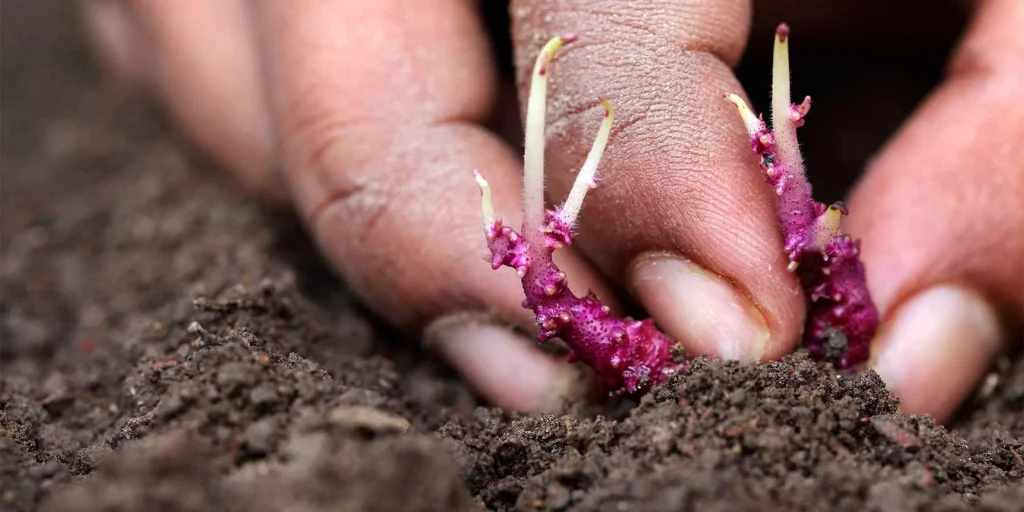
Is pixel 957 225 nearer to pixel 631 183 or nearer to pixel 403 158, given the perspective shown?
pixel 631 183

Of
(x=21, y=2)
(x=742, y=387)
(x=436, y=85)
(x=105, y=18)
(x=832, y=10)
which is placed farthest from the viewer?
(x=21, y=2)

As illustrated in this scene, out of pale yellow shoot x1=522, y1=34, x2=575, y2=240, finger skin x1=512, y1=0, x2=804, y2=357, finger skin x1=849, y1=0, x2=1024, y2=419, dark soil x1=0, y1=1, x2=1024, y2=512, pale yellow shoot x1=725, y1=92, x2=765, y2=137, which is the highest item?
finger skin x1=849, y1=0, x2=1024, y2=419

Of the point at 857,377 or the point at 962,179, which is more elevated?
the point at 962,179

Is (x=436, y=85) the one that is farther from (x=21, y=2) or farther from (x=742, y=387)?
(x=21, y=2)

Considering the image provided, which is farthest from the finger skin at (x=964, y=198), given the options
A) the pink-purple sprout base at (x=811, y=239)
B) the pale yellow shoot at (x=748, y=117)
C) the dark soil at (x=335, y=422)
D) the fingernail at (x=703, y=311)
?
the pale yellow shoot at (x=748, y=117)

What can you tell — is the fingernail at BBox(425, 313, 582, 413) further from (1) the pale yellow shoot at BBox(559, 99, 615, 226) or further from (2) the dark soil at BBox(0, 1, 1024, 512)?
(1) the pale yellow shoot at BBox(559, 99, 615, 226)

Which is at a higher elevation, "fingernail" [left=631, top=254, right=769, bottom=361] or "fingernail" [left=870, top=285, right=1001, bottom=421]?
"fingernail" [left=870, top=285, right=1001, bottom=421]

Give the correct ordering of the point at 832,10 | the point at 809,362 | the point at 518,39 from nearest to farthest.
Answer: the point at 809,362
the point at 518,39
the point at 832,10

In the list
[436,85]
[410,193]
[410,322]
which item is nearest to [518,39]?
[436,85]

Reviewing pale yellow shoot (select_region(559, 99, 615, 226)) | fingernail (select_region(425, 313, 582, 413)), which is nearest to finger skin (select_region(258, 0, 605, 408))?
fingernail (select_region(425, 313, 582, 413))
